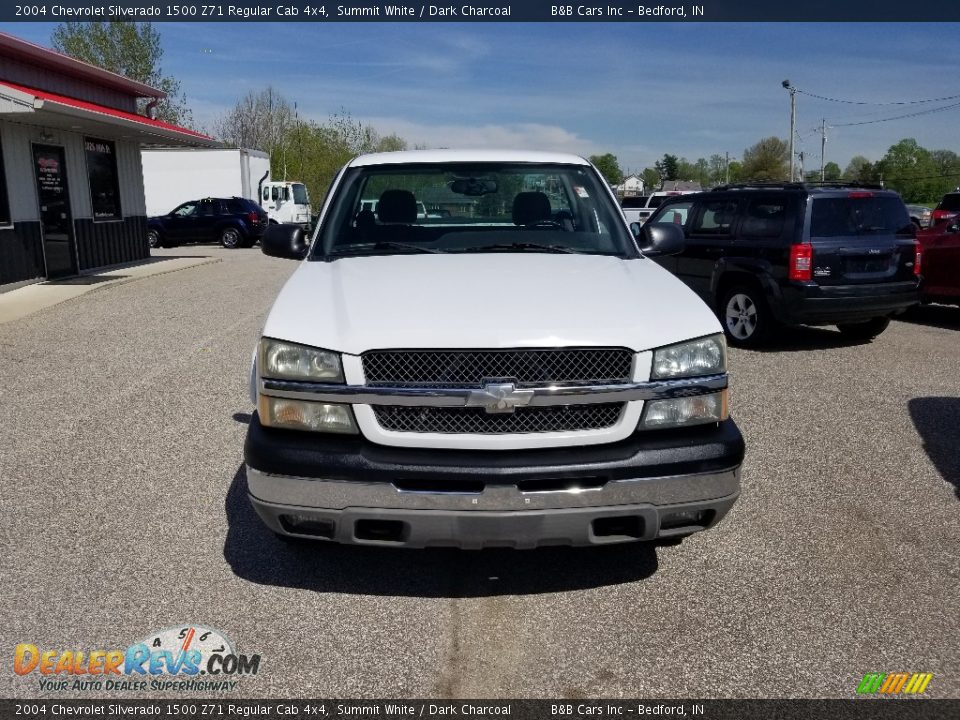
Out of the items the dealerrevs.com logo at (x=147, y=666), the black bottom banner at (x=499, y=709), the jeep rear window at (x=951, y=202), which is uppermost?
the jeep rear window at (x=951, y=202)

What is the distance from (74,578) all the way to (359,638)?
1.39 meters

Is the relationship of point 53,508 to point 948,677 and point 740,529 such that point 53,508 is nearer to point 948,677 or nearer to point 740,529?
point 740,529

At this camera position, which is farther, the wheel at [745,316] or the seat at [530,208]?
the wheel at [745,316]

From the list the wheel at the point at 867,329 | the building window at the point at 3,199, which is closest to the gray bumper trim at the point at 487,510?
the wheel at the point at 867,329

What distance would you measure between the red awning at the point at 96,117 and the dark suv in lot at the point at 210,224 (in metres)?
5.66

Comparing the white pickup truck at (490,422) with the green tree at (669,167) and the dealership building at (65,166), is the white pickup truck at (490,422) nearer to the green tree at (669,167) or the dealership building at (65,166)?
the dealership building at (65,166)

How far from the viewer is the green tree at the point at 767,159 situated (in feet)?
336

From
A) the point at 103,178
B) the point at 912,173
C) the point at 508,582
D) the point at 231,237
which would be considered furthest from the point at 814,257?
the point at 912,173

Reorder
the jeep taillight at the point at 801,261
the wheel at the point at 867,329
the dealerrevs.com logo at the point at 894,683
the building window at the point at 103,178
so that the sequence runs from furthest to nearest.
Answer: the building window at the point at 103,178 → the wheel at the point at 867,329 → the jeep taillight at the point at 801,261 → the dealerrevs.com logo at the point at 894,683

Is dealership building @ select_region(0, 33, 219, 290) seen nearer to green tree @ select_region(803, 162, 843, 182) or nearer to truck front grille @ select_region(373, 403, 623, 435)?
truck front grille @ select_region(373, 403, 623, 435)

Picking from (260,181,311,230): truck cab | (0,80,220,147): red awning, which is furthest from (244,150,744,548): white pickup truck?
(260,181,311,230): truck cab

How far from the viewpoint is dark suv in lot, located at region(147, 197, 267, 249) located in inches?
1087

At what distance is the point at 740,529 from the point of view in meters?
4.25

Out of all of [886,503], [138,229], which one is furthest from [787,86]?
[886,503]
